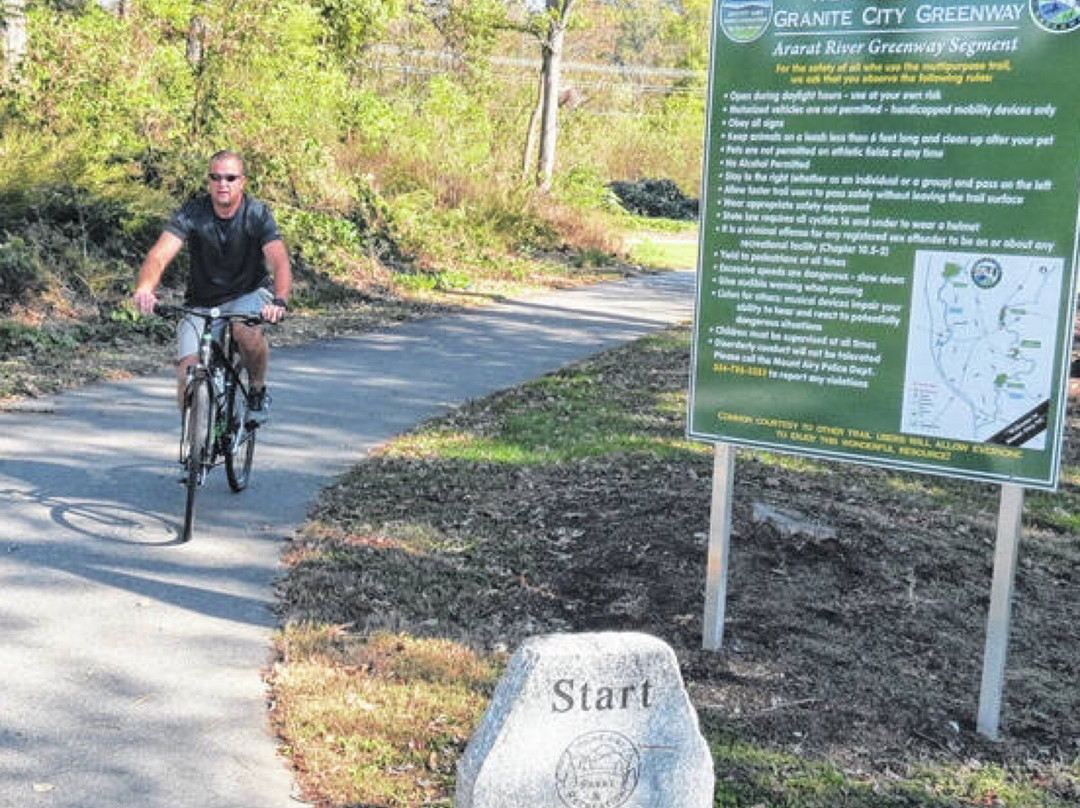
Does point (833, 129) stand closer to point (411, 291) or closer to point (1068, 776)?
point (1068, 776)

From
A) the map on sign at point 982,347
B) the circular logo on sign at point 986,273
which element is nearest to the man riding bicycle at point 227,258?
the map on sign at point 982,347

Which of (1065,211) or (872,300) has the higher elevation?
(1065,211)

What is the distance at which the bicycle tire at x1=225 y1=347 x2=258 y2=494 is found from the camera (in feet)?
25.0

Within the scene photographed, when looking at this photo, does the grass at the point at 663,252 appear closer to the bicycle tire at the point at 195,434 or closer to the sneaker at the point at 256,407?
the sneaker at the point at 256,407

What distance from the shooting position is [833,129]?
17.3ft

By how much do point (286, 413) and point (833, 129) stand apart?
617 centimetres

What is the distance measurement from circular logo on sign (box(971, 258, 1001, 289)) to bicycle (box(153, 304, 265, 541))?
387 cm

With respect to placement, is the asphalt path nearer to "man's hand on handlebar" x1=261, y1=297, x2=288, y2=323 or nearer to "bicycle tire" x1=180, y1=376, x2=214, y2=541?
"bicycle tire" x1=180, y1=376, x2=214, y2=541

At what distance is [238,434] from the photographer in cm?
773

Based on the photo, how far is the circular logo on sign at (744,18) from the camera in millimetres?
5379

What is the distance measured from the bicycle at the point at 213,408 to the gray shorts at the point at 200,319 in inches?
2.3

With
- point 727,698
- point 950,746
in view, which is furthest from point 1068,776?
point 727,698

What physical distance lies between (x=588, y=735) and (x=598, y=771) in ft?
0.31

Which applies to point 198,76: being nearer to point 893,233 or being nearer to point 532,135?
point 532,135
